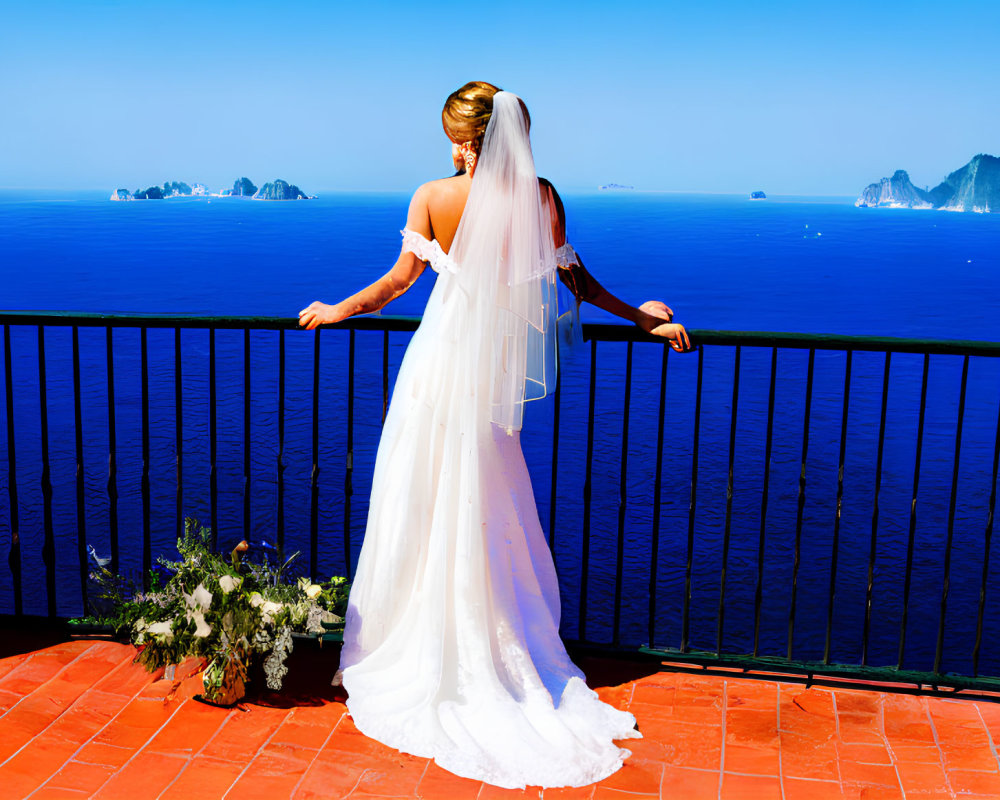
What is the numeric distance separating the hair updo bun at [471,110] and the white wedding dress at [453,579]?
0.98 ft

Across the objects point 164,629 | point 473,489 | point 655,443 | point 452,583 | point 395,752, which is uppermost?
point 473,489

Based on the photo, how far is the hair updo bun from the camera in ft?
8.09

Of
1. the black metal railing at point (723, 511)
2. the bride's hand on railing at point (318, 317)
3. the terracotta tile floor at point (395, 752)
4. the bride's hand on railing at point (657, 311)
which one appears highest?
the bride's hand on railing at point (657, 311)

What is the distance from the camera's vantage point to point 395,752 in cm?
249

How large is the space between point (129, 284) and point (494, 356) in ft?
242

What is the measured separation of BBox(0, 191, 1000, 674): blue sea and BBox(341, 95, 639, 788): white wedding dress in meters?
0.25

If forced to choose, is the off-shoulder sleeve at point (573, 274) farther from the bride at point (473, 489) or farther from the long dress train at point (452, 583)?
the long dress train at point (452, 583)

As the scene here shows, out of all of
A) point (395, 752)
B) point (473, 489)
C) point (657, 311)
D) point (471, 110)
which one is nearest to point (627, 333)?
point (657, 311)

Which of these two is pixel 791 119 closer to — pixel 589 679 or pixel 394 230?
pixel 394 230

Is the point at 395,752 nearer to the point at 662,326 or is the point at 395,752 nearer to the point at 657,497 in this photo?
the point at 657,497

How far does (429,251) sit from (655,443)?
3412cm

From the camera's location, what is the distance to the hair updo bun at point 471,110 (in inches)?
97.0

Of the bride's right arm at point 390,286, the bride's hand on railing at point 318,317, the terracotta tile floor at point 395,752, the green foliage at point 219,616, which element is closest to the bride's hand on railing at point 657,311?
the bride's right arm at point 390,286

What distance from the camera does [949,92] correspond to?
126 meters
